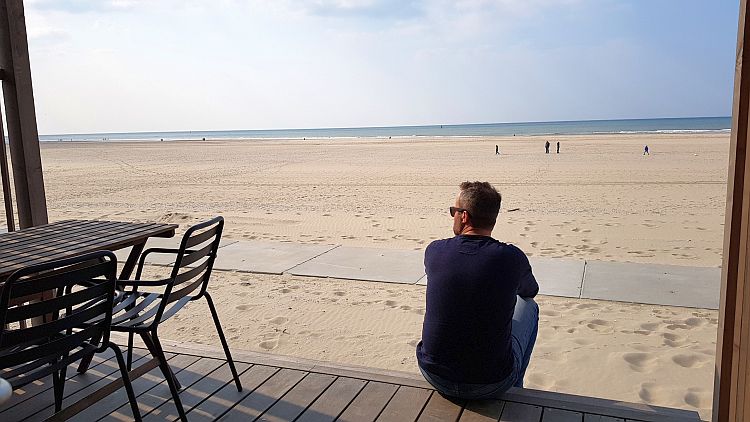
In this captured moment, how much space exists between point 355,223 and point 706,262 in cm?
524

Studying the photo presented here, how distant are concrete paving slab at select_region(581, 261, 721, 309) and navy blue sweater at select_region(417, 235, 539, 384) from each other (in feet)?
9.76

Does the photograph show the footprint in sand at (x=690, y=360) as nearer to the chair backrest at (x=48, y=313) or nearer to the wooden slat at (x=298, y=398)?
the wooden slat at (x=298, y=398)

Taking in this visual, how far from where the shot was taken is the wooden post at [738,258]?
79.2 inches

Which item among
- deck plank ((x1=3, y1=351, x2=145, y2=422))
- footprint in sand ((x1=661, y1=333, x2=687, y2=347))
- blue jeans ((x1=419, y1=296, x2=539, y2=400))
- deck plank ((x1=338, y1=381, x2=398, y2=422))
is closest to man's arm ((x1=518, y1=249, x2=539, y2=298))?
blue jeans ((x1=419, y1=296, x2=539, y2=400))

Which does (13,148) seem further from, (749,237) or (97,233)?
(749,237)

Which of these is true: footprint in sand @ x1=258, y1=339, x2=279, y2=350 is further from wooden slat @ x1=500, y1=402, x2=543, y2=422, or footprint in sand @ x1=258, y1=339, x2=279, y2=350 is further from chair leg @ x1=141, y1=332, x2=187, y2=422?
wooden slat @ x1=500, y1=402, x2=543, y2=422

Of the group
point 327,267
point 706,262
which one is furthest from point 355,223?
point 706,262

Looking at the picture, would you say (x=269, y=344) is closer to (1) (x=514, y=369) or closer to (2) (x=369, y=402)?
(2) (x=369, y=402)

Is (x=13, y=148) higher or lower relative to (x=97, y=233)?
higher

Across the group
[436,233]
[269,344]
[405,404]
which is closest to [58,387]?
[405,404]

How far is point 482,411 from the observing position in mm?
2816

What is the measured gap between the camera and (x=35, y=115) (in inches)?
159

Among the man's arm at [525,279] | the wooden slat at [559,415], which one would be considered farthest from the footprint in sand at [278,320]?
the wooden slat at [559,415]

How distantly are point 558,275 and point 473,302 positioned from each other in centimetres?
374
